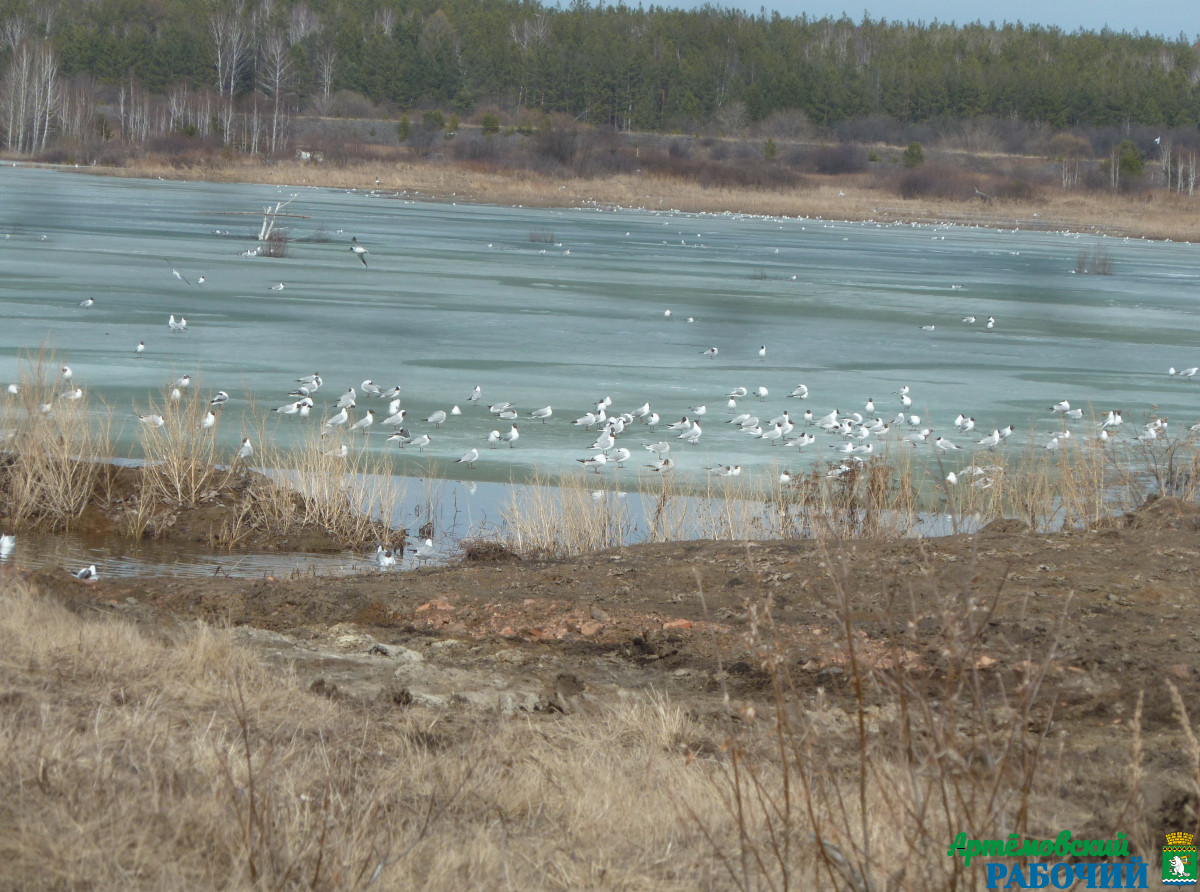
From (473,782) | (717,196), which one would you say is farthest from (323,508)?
(717,196)

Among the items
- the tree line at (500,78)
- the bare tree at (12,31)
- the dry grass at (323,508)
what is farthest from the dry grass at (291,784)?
the bare tree at (12,31)

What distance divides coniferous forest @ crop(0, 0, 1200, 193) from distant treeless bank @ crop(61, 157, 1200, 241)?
11.9 meters

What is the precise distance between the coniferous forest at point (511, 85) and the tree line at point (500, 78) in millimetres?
170

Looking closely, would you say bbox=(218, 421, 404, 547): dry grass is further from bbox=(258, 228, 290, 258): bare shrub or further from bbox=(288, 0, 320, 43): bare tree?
bbox=(288, 0, 320, 43): bare tree

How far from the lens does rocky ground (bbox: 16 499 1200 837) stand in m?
5.40

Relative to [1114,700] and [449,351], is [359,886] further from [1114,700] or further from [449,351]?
[449,351]

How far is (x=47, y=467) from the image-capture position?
32.2ft

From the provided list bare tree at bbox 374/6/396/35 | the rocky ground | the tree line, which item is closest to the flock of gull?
the rocky ground

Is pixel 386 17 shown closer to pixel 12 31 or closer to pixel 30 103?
pixel 12 31

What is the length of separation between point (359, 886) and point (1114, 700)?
3.71 meters

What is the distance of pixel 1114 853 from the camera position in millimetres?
3219

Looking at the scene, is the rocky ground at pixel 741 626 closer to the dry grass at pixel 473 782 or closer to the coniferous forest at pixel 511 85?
the dry grass at pixel 473 782

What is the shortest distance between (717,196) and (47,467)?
50985 millimetres

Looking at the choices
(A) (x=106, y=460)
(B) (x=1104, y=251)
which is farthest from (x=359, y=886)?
(B) (x=1104, y=251)
